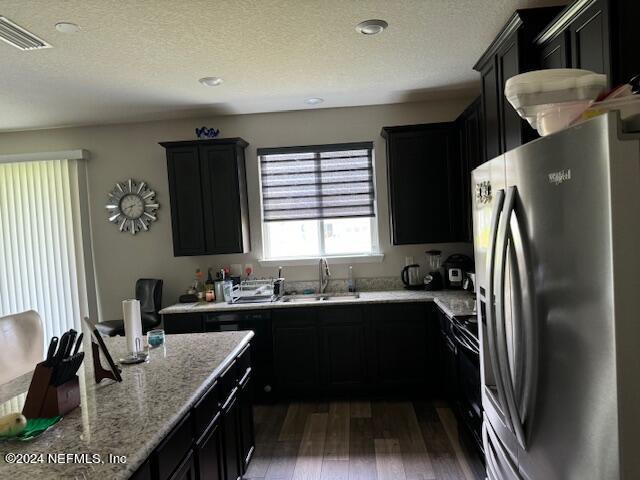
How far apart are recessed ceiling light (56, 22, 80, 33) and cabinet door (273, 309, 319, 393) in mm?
2558

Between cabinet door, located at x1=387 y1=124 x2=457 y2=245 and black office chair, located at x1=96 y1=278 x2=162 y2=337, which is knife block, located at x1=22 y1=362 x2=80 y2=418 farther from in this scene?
cabinet door, located at x1=387 y1=124 x2=457 y2=245

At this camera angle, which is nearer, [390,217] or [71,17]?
[71,17]

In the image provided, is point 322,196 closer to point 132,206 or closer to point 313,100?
point 313,100

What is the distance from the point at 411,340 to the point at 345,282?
952 mm

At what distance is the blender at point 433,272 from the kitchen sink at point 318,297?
0.69m

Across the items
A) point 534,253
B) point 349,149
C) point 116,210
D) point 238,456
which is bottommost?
point 238,456

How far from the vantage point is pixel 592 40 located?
174 centimetres

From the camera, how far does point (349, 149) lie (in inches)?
173

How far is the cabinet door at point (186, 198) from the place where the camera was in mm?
4152

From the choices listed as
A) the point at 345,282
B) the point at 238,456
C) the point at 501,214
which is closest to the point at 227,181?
the point at 345,282

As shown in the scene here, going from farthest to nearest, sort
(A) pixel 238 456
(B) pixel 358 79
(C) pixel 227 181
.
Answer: (C) pixel 227 181, (B) pixel 358 79, (A) pixel 238 456

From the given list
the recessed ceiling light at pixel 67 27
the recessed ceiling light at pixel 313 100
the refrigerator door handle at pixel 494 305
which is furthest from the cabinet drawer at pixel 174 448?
the recessed ceiling light at pixel 313 100

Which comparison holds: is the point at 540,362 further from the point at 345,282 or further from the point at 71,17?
the point at 345,282

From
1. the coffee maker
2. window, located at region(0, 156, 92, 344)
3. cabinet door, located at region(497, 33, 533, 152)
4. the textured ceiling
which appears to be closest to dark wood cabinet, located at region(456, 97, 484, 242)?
the coffee maker
